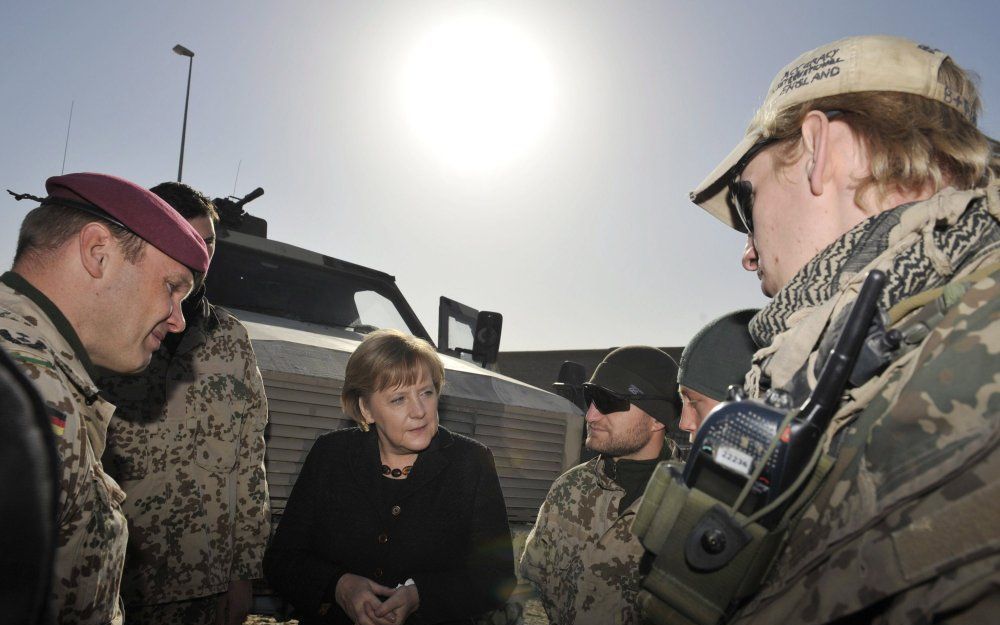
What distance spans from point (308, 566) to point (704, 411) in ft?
4.87

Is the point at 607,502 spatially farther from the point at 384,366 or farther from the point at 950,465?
the point at 950,465

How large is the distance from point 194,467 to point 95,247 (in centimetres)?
135

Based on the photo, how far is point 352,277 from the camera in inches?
197

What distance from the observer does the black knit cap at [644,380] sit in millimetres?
2654

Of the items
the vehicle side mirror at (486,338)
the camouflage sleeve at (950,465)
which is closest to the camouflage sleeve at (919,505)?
the camouflage sleeve at (950,465)

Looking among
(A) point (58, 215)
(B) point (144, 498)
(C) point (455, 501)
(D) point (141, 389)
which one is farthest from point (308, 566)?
(A) point (58, 215)

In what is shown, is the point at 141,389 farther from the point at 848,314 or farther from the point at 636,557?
the point at 848,314

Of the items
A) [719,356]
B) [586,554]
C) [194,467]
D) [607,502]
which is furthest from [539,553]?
[194,467]

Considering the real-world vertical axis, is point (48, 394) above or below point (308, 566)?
above

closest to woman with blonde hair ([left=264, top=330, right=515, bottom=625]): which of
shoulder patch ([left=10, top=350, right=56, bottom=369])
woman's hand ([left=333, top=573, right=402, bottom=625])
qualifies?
woman's hand ([left=333, top=573, right=402, bottom=625])

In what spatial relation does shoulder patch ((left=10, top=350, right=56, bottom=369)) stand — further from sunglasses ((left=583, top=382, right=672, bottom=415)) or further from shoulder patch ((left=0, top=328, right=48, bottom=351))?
sunglasses ((left=583, top=382, right=672, bottom=415))

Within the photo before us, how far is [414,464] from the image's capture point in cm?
235

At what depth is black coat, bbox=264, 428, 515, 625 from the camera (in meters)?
2.12

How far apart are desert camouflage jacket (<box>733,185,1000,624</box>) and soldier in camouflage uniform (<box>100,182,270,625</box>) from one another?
7.39ft
